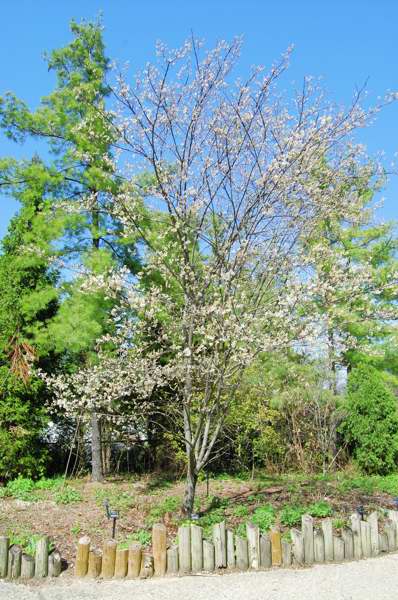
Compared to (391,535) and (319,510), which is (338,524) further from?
(391,535)

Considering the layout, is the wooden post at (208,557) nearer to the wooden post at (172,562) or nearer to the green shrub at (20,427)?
the wooden post at (172,562)

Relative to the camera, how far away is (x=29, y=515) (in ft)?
19.9

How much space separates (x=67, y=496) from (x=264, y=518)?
112 inches

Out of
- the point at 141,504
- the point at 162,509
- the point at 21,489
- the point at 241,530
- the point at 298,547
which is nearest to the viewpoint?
the point at 298,547

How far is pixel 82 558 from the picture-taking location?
14.3 feet

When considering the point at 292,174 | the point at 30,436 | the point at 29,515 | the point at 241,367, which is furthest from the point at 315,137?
the point at 30,436

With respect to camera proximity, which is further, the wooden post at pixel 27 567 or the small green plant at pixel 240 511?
the small green plant at pixel 240 511

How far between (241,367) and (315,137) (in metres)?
2.52

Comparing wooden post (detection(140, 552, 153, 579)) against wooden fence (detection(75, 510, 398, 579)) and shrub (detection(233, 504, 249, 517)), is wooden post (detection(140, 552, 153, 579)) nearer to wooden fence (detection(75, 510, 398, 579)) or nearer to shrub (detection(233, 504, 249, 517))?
wooden fence (detection(75, 510, 398, 579))

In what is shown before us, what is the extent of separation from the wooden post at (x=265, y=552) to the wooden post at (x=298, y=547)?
248mm

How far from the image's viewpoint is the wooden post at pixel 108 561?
171 inches

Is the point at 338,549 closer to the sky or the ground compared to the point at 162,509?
closer to the ground

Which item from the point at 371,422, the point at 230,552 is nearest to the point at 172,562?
the point at 230,552

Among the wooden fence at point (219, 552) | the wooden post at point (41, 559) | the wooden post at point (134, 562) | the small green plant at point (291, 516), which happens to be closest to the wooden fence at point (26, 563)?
the wooden post at point (41, 559)
